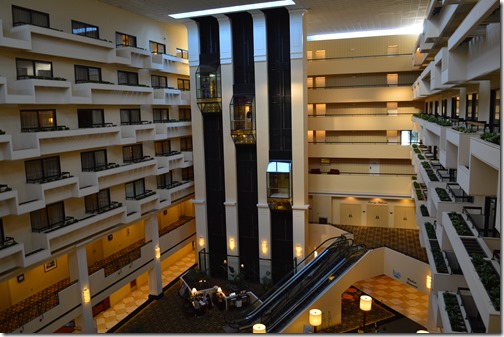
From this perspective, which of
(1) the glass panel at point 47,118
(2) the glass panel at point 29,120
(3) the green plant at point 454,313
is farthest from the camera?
(1) the glass panel at point 47,118

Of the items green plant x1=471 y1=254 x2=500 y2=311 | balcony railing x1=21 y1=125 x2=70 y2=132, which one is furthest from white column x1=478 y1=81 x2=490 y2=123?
balcony railing x1=21 y1=125 x2=70 y2=132

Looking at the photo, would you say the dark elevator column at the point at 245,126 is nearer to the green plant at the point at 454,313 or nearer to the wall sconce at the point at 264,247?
the wall sconce at the point at 264,247

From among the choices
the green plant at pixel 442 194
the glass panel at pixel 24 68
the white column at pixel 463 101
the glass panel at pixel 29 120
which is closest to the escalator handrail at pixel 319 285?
the green plant at pixel 442 194

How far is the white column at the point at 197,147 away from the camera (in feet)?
78.8

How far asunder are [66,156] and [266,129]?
994 cm

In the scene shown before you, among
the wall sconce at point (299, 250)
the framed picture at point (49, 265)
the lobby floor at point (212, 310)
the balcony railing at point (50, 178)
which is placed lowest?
the lobby floor at point (212, 310)

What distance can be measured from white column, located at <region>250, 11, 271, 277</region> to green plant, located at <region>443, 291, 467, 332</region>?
12443 mm

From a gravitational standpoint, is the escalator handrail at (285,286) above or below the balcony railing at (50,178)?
below

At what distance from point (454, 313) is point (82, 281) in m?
14.1

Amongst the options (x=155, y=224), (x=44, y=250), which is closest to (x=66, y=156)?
(x=44, y=250)

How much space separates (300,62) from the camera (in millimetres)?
22203

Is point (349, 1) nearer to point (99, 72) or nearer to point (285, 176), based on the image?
point (285, 176)

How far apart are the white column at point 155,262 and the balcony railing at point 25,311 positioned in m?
5.42

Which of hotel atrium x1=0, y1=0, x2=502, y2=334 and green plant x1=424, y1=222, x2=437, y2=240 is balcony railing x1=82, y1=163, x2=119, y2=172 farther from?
green plant x1=424, y1=222, x2=437, y2=240
